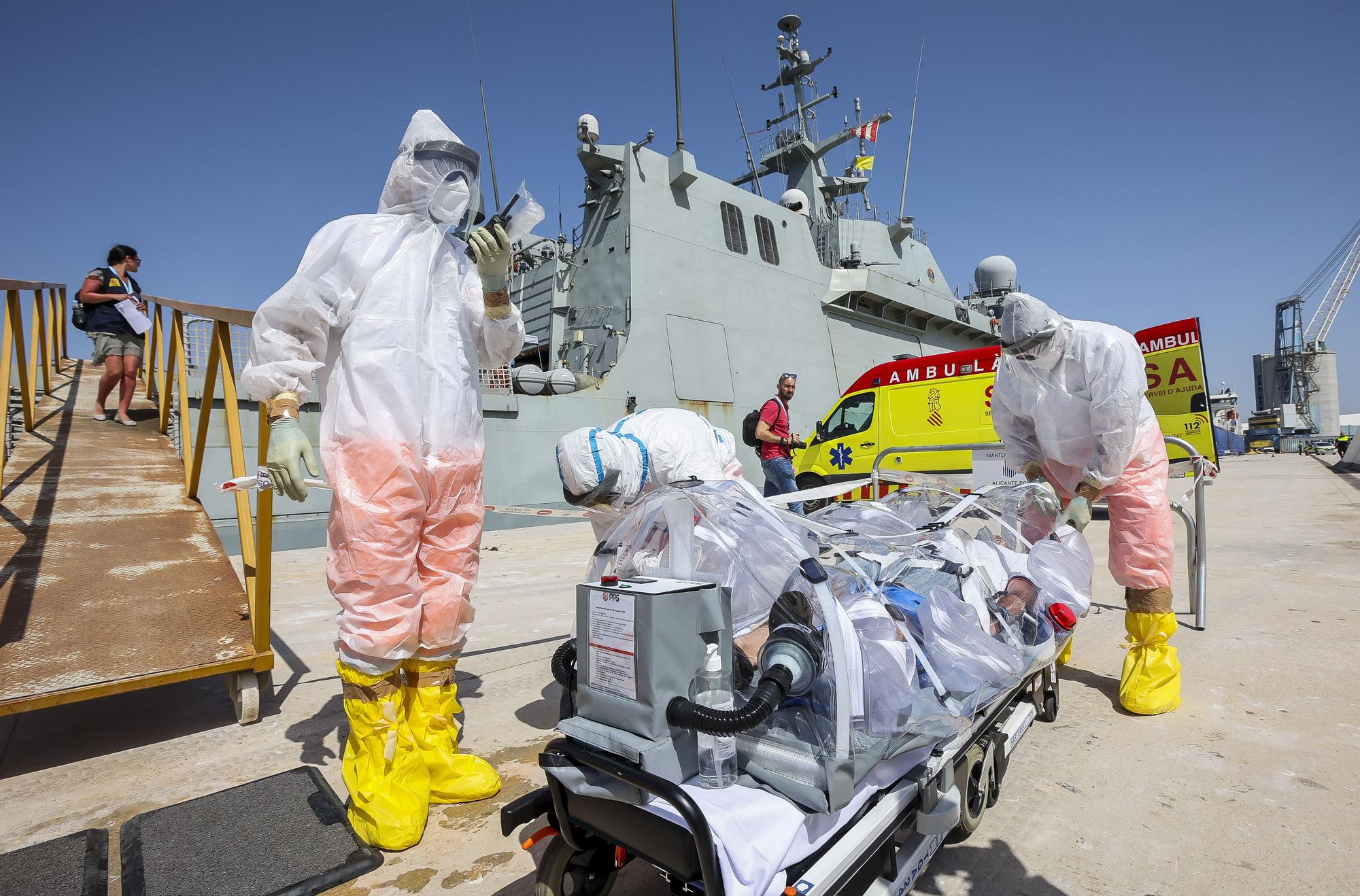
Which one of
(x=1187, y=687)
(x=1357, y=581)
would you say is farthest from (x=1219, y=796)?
(x=1357, y=581)

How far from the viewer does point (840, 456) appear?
8844 millimetres

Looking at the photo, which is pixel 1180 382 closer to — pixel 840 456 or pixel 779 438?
pixel 840 456

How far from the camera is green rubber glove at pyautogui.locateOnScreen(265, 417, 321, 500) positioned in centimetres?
190

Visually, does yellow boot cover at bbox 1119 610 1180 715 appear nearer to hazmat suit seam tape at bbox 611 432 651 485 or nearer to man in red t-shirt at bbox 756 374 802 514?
hazmat suit seam tape at bbox 611 432 651 485

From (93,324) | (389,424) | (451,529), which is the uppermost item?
(93,324)

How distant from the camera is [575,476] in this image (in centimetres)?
205

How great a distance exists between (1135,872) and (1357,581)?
4657 millimetres

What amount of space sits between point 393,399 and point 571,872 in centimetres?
135

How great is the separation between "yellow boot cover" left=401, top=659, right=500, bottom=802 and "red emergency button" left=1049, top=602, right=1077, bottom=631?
1917mm

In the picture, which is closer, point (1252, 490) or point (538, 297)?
point (1252, 490)

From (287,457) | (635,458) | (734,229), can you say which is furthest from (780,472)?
(734,229)

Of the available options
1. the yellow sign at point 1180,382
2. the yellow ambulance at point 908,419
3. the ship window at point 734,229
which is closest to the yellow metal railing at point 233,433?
the yellow ambulance at point 908,419

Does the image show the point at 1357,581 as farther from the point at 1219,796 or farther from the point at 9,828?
the point at 9,828

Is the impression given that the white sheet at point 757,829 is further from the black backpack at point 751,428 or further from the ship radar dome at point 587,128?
the ship radar dome at point 587,128
